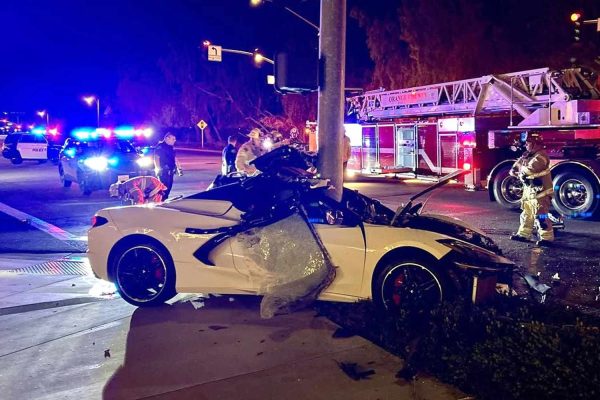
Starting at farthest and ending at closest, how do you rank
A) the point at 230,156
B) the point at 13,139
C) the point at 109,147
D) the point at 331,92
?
the point at 13,139 < the point at 109,147 < the point at 230,156 < the point at 331,92

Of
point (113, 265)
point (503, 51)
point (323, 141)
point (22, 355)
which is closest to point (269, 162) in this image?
point (323, 141)

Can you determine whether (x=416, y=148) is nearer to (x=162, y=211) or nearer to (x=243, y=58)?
(x=162, y=211)

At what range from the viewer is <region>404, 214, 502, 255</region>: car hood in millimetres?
5943

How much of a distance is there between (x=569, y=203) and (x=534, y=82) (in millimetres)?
4692

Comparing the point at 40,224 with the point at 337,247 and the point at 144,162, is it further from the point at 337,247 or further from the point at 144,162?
the point at 337,247

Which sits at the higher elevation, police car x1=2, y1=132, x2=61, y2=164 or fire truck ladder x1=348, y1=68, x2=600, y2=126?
fire truck ladder x1=348, y1=68, x2=600, y2=126

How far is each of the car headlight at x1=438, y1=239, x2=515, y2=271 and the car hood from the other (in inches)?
7.5

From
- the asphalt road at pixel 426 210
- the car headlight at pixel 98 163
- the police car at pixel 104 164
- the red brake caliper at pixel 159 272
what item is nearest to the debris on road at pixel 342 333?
the red brake caliper at pixel 159 272

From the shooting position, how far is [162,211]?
6.35 metres

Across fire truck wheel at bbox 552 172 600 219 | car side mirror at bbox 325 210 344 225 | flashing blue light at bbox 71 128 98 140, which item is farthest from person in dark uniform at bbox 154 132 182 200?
car side mirror at bbox 325 210 344 225

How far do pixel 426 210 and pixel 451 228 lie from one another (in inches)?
288

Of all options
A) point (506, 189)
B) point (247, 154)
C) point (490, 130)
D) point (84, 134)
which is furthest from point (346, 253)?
point (84, 134)

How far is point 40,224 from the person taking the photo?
12359 millimetres

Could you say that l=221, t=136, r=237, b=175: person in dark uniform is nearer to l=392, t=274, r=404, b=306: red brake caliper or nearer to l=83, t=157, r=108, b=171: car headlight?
l=83, t=157, r=108, b=171: car headlight
